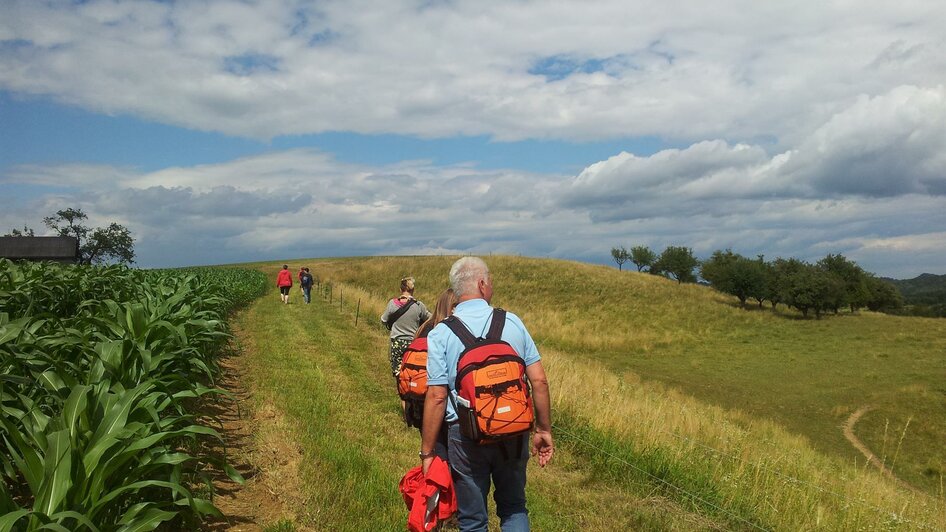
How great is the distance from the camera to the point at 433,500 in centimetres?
367

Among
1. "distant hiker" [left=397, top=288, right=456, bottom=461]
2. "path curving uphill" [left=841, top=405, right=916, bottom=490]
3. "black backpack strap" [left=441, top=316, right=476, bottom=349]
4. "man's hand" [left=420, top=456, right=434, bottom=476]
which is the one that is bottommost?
"path curving uphill" [left=841, top=405, right=916, bottom=490]

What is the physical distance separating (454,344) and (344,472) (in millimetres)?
3120

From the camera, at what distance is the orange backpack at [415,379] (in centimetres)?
550

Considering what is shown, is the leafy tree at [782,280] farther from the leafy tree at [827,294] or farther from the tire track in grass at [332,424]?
the tire track in grass at [332,424]

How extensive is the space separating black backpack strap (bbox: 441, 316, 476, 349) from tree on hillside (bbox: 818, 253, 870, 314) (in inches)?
2789

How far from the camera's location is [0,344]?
533 cm

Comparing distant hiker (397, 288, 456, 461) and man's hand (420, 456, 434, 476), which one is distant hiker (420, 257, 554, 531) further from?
distant hiker (397, 288, 456, 461)

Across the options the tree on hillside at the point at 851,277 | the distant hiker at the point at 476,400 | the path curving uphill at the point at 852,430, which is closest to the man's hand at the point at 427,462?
the distant hiker at the point at 476,400

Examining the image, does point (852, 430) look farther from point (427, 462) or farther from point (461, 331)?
point (461, 331)

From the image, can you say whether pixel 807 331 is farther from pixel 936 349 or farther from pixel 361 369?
pixel 361 369

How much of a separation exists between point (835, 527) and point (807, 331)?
1932 inches

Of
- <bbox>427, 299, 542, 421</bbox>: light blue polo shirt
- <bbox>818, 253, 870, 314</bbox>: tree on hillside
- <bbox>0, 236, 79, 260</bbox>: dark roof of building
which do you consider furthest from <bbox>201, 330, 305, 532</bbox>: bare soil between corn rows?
<bbox>818, 253, 870, 314</bbox>: tree on hillside

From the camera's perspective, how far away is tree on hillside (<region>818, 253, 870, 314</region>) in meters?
68.1

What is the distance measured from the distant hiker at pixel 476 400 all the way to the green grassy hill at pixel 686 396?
198 cm
